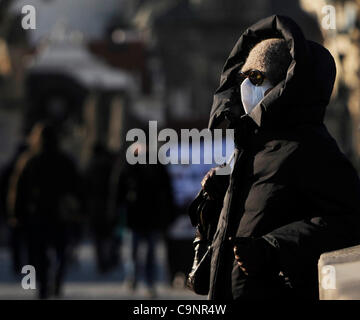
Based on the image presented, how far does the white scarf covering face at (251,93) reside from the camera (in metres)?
5.07

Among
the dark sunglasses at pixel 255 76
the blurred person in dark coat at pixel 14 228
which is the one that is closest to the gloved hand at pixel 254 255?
the dark sunglasses at pixel 255 76

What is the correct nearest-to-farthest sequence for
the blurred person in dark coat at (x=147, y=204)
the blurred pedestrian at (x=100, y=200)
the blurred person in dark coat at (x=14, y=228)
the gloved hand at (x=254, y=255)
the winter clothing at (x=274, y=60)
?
the gloved hand at (x=254, y=255)
the winter clothing at (x=274, y=60)
the blurred person in dark coat at (x=147, y=204)
the blurred person in dark coat at (x=14, y=228)
the blurred pedestrian at (x=100, y=200)

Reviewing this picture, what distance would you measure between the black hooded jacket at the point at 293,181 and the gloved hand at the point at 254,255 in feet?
0.09

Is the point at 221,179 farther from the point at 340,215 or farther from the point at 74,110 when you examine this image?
the point at 74,110

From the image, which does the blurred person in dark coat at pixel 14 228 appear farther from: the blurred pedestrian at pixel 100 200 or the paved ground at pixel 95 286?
the blurred pedestrian at pixel 100 200

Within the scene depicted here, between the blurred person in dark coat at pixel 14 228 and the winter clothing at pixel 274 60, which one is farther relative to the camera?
the blurred person in dark coat at pixel 14 228

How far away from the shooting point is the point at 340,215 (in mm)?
4816

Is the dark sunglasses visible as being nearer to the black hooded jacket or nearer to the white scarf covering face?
the white scarf covering face

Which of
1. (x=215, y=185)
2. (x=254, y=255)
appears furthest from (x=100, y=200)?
(x=254, y=255)

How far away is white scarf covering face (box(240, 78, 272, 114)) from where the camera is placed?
507cm

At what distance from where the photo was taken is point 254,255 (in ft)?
15.5

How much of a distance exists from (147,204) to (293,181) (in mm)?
9827

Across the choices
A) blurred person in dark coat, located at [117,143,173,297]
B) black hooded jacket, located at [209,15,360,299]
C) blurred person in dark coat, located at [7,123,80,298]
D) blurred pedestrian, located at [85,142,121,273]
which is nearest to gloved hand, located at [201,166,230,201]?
black hooded jacket, located at [209,15,360,299]

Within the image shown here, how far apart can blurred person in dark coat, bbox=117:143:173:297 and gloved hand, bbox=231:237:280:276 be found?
9.58m
